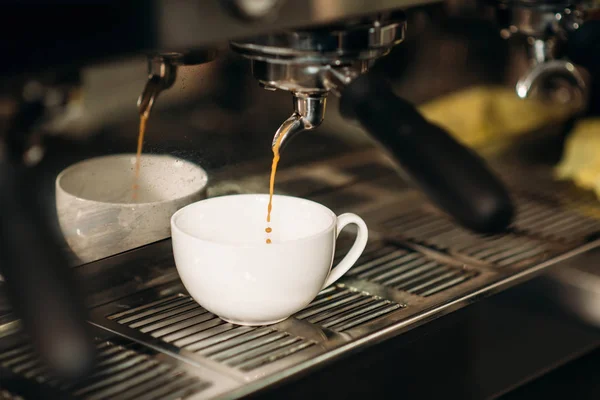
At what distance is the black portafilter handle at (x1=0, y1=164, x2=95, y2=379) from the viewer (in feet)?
1.21

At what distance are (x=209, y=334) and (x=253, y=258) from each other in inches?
2.7

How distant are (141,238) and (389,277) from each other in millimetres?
190

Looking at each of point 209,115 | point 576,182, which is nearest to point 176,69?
point 209,115

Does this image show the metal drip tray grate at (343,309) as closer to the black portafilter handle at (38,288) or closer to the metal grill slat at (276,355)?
the metal grill slat at (276,355)

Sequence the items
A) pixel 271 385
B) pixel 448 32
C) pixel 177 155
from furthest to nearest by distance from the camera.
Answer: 1. pixel 448 32
2. pixel 177 155
3. pixel 271 385

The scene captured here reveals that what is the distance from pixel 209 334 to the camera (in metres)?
0.57

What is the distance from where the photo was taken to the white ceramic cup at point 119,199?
1.92 feet

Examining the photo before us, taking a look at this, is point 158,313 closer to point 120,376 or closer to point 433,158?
point 120,376

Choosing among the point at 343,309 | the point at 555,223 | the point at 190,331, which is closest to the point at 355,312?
the point at 343,309

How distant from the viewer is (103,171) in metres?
0.60

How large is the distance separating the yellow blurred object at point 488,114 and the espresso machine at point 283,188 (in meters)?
0.11

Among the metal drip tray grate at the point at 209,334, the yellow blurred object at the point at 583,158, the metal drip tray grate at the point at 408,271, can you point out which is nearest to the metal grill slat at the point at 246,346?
the metal drip tray grate at the point at 209,334

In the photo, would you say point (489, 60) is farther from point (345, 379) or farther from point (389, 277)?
point (345, 379)

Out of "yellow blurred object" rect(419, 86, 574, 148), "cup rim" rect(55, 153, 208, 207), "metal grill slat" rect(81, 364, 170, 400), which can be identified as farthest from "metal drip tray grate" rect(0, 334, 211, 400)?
"yellow blurred object" rect(419, 86, 574, 148)
